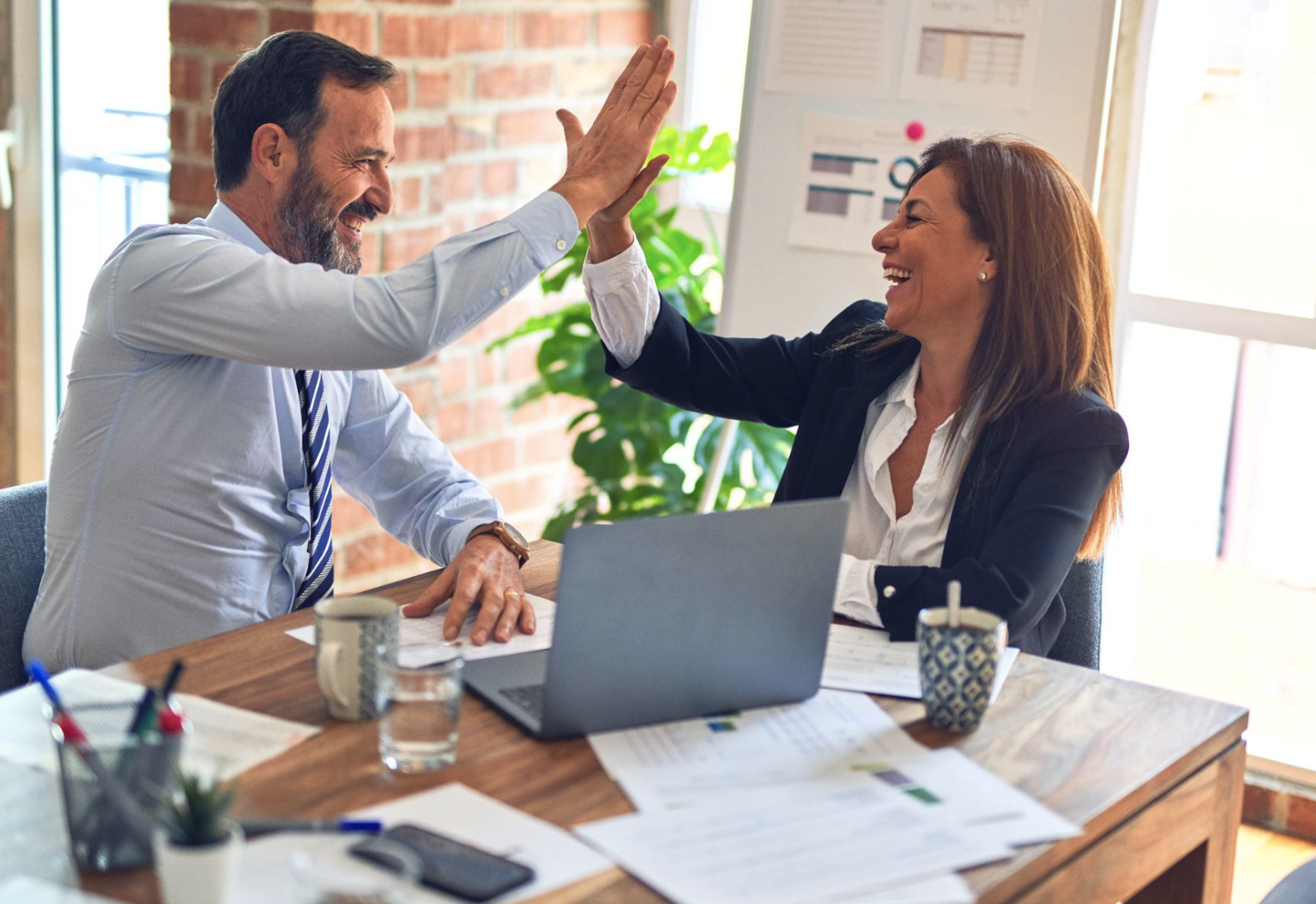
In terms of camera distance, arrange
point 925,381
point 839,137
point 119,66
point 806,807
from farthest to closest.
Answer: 1. point 119,66
2. point 839,137
3. point 925,381
4. point 806,807

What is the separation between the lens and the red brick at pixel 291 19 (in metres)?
2.62

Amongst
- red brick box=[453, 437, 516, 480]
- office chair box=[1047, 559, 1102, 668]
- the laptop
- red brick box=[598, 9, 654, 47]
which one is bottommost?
red brick box=[453, 437, 516, 480]

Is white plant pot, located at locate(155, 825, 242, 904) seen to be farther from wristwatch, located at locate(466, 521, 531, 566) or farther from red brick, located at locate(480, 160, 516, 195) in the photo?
red brick, located at locate(480, 160, 516, 195)

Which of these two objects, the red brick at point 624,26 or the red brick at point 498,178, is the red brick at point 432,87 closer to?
the red brick at point 498,178

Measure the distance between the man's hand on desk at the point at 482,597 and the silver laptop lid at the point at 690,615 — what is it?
27 centimetres

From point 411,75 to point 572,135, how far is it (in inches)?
42.4

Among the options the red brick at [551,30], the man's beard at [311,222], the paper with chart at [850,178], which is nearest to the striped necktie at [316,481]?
the man's beard at [311,222]

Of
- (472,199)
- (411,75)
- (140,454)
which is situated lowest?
(140,454)

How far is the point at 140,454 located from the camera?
1699mm

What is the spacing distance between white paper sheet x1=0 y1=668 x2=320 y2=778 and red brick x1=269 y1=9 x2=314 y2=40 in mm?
1596

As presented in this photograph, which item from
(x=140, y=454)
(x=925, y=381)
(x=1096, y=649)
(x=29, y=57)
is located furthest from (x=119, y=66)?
(x=1096, y=649)

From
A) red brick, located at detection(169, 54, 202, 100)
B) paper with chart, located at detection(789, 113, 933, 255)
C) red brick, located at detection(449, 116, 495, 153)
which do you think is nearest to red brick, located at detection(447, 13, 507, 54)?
red brick, located at detection(449, 116, 495, 153)

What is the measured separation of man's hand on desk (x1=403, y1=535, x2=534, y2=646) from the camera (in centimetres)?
152

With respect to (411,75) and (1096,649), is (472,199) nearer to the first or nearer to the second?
(411,75)
